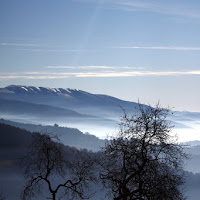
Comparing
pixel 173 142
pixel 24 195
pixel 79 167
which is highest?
pixel 173 142

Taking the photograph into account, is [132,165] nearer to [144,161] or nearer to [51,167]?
[144,161]

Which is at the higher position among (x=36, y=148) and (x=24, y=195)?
(x=36, y=148)

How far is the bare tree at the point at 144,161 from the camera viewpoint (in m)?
23.8

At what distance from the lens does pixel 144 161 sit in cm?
2448

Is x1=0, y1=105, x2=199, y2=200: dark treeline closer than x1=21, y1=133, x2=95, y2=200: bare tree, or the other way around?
x1=0, y1=105, x2=199, y2=200: dark treeline

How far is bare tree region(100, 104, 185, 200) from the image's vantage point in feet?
78.0

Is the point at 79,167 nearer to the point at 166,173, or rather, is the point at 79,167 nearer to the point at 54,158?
the point at 54,158

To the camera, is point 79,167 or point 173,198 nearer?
point 173,198

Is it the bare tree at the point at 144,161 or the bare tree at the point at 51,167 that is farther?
the bare tree at the point at 51,167

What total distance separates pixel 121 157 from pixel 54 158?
3.69 metres

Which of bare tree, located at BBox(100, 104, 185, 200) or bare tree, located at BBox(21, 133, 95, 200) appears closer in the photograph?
bare tree, located at BBox(100, 104, 185, 200)

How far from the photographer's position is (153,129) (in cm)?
2536

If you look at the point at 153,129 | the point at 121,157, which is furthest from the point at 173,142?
the point at 121,157

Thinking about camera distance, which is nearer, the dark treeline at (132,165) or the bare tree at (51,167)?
the dark treeline at (132,165)
